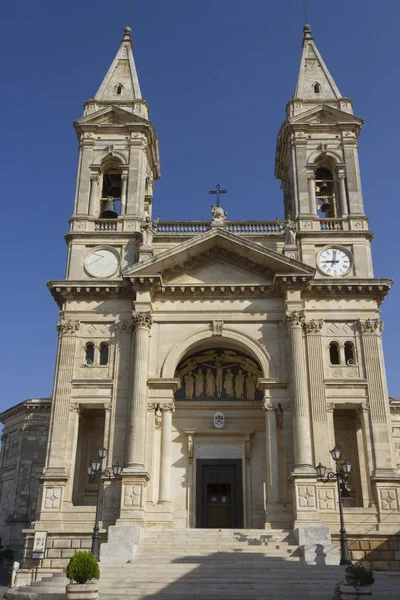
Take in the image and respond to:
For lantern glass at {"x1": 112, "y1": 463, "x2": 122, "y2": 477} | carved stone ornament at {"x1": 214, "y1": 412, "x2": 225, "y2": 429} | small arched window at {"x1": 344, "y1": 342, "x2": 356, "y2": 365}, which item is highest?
small arched window at {"x1": 344, "y1": 342, "x2": 356, "y2": 365}

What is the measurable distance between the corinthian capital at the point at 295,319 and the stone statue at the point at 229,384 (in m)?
4.17

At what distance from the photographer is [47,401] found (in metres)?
44.7

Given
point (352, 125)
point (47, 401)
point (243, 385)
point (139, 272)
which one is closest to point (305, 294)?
point (243, 385)

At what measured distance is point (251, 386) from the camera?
3003 cm

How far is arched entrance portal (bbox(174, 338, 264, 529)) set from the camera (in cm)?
2800

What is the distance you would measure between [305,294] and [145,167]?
11.0m

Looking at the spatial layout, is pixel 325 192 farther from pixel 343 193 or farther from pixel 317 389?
pixel 317 389

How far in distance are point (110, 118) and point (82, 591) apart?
2417 cm

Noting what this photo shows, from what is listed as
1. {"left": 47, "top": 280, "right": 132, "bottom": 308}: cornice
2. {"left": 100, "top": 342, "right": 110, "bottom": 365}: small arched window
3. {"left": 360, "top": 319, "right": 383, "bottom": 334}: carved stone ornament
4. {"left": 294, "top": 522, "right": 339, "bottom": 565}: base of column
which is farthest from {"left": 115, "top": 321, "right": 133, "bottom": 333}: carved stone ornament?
{"left": 294, "top": 522, "right": 339, "bottom": 565}: base of column

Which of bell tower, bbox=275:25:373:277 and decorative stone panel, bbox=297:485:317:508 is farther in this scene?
bell tower, bbox=275:25:373:277

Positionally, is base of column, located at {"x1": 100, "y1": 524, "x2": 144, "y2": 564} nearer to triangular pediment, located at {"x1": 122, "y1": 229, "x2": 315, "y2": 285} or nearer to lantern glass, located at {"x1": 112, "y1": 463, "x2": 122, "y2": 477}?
lantern glass, located at {"x1": 112, "y1": 463, "x2": 122, "y2": 477}

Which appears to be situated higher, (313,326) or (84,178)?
(84,178)

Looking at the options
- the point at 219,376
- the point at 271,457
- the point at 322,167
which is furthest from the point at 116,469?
the point at 322,167

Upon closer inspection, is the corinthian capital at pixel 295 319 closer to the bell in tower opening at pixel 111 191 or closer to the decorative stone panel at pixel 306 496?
the decorative stone panel at pixel 306 496
